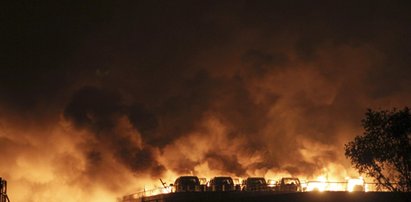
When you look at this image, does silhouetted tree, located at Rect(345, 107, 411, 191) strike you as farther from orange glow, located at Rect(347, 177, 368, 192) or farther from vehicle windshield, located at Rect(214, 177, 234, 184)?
vehicle windshield, located at Rect(214, 177, 234, 184)

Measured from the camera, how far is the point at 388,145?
38.3m

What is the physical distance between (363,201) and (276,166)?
114 feet

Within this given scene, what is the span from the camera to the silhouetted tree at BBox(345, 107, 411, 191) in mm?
37844

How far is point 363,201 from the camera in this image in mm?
43062

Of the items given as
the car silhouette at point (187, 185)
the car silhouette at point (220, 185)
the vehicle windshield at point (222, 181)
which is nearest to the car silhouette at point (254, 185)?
the car silhouette at point (220, 185)

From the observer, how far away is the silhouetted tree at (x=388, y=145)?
124ft

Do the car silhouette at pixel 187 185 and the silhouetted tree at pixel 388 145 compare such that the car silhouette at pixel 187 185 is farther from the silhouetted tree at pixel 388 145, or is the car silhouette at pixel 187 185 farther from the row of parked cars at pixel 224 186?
the silhouetted tree at pixel 388 145

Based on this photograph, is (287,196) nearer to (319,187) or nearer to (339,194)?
(339,194)

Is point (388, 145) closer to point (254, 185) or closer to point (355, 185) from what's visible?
point (355, 185)

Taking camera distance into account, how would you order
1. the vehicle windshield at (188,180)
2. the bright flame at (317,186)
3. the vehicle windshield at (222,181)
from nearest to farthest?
the vehicle windshield at (188,180) < the vehicle windshield at (222,181) < the bright flame at (317,186)

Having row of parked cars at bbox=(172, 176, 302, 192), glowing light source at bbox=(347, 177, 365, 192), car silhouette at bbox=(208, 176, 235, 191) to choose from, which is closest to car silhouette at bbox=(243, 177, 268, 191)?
row of parked cars at bbox=(172, 176, 302, 192)

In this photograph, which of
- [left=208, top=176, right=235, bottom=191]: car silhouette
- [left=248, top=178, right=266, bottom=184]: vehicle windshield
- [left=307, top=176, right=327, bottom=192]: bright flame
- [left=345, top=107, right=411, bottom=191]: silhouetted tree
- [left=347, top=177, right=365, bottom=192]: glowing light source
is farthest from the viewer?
[left=307, top=176, right=327, bottom=192]: bright flame

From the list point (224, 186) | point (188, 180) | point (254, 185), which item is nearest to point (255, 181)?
point (254, 185)

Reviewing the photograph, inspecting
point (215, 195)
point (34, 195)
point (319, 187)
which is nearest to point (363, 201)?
point (215, 195)
